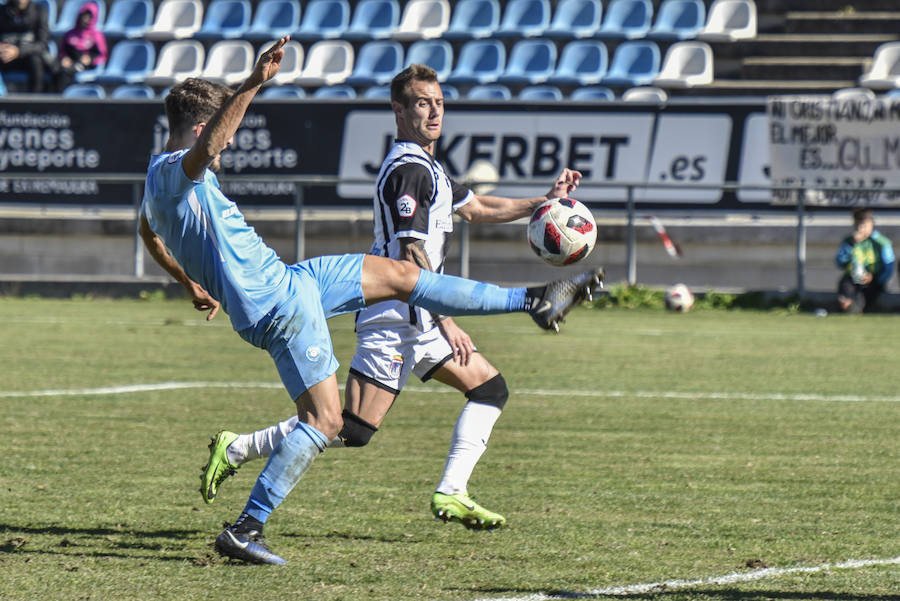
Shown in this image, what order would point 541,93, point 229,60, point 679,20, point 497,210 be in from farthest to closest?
point 229,60 → point 679,20 → point 541,93 → point 497,210

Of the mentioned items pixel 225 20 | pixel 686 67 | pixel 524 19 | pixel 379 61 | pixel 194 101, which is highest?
pixel 524 19

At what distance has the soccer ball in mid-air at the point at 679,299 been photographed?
1850cm

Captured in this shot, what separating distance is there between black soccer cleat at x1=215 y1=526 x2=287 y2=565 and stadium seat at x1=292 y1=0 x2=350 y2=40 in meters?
22.7

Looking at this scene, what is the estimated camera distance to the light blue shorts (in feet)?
16.9

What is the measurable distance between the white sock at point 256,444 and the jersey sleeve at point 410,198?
3.12 ft

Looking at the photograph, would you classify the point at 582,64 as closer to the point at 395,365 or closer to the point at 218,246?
the point at 395,365

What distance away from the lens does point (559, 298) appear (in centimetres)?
520

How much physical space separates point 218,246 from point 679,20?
72.6 feet

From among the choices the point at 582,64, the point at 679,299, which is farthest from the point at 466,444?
the point at 582,64

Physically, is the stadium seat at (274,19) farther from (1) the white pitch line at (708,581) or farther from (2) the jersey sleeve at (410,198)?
(1) the white pitch line at (708,581)

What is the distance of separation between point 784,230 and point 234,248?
15644 millimetres

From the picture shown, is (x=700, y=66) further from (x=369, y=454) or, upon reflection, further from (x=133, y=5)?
(x=369, y=454)

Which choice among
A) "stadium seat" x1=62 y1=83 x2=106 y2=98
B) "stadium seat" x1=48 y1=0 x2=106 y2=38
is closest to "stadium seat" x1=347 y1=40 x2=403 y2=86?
"stadium seat" x1=62 y1=83 x2=106 y2=98

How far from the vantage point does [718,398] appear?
1064cm
